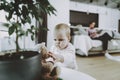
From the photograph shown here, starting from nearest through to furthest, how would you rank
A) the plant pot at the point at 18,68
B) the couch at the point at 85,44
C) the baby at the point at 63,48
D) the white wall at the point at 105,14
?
1. the plant pot at the point at 18,68
2. the baby at the point at 63,48
3. the couch at the point at 85,44
4. the white wall at the point at 105,14

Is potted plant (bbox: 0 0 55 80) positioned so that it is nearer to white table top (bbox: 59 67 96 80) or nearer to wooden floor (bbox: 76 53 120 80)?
white table top (bbox: 59 67 96 80)

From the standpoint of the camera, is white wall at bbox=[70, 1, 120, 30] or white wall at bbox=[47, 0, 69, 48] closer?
white wall at bbox=[47, 0, 69, 48]

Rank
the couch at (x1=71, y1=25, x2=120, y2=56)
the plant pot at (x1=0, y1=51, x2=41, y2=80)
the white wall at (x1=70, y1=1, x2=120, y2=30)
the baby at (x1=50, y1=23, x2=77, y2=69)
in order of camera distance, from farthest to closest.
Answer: the white wall at (x1=70, y1=1, x2=120, y2=30) → the couch at (x1=71, y1=25, x2=120, y2=56) → the baby at (x1=50, y1=23, x2=77, y2=69) → the plant pot at (x1=0, y1=51, x2=41, y2=80)

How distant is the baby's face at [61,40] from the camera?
3.58 feet

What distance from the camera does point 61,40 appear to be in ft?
3.78

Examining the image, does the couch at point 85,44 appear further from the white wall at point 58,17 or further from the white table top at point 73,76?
the white table top at point 73,76

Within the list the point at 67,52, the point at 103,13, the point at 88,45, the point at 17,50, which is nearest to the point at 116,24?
the point at 103,13

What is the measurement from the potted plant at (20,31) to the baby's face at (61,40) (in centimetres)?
57

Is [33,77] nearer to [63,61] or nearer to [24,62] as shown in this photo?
[24,62]

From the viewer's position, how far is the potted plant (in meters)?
0.44

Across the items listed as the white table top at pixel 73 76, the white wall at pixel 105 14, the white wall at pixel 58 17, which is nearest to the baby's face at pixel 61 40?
the white table top at pixel 73 76

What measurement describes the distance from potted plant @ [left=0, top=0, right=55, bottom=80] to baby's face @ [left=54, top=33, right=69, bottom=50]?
1.86ft

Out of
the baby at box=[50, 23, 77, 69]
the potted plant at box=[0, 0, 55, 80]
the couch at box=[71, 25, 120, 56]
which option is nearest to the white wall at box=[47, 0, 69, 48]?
the couch at box=[71, 25, 120, 56]

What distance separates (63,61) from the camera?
0.99 metres
